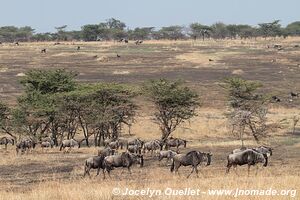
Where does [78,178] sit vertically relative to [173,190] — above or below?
below

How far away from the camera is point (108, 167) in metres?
22.3

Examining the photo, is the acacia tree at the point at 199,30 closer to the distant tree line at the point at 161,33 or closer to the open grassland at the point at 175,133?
the distant tree line at the point at 161,33

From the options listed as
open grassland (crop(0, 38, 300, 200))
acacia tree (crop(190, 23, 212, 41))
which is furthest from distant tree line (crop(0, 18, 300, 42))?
open grassland (crop(0, 38, 300, 200))

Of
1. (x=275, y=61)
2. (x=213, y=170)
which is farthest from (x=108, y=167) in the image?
(x=275, y=61)

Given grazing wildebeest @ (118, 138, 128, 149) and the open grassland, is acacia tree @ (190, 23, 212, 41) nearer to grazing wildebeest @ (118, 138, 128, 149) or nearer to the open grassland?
the open grassland

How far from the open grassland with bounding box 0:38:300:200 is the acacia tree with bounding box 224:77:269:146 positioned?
1.14 m

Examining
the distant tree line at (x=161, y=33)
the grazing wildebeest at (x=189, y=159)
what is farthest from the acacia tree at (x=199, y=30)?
the grazing wildebeest at (x=189, y=159)

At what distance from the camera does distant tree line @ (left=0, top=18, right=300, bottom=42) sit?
559 ft

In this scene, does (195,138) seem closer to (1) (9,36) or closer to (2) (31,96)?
(2) (31,96)

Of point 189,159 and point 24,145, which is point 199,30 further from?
point 189,159

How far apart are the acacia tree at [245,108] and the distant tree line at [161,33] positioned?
4982 inches

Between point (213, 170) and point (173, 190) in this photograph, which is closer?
point (173, 190)

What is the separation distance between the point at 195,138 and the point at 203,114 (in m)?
10.5

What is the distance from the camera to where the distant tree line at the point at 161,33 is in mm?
170250
